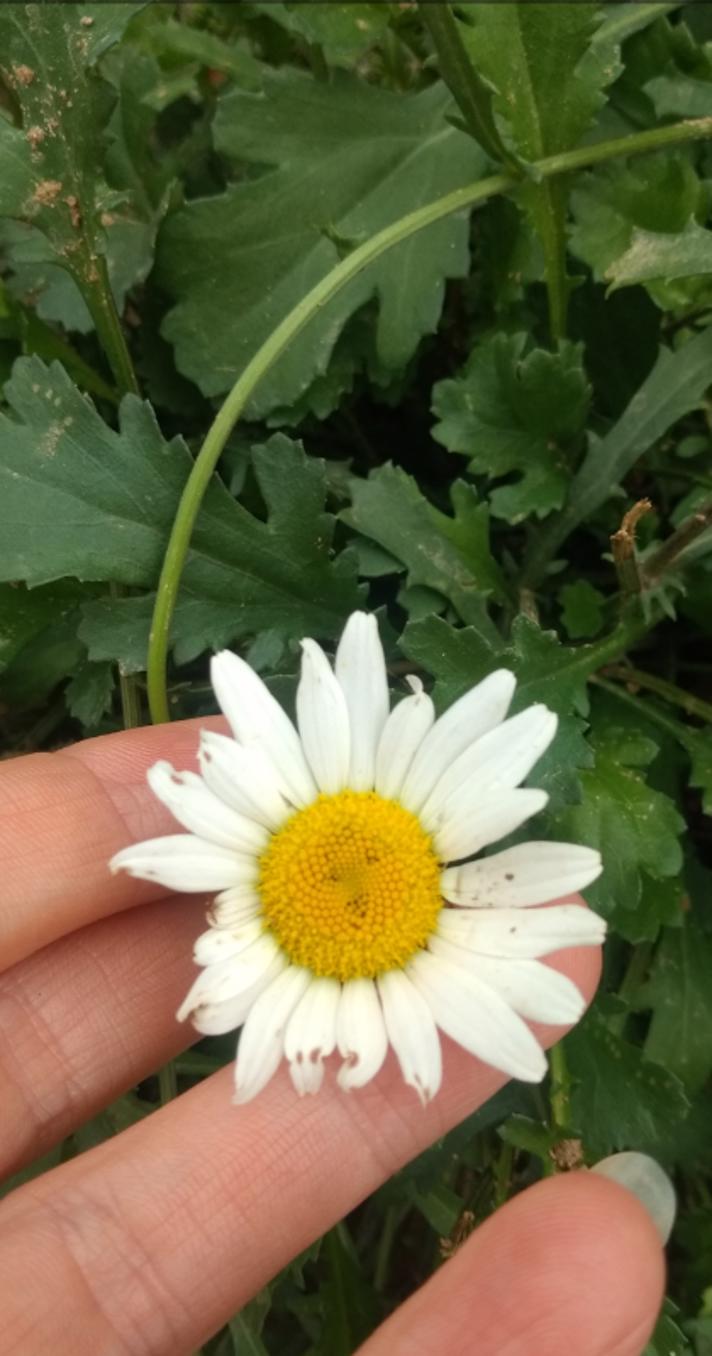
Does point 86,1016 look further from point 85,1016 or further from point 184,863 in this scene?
point 184,863

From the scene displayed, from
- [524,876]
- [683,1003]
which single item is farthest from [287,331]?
[683,1003]

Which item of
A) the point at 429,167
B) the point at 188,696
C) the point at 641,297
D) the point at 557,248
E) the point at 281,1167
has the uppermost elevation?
the point at 429,167

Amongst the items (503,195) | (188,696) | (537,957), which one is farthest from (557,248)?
(537,957)

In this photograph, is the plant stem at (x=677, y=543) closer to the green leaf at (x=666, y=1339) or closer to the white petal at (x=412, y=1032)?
the white petal at (x=412, y=1032)

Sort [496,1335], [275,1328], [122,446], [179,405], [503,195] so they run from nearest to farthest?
[496,1335]
[122,446]
[503,195]
[179,405]
[275,1328]

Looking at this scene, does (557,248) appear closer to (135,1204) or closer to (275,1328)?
(135,1204)

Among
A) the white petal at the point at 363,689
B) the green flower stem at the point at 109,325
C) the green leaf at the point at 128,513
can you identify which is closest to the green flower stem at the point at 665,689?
the green leaf at the point at 128,513

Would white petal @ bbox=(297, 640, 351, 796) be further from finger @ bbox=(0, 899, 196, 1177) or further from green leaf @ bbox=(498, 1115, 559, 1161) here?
green leaf @ bbox=(498, 1115, 559, 1161)
